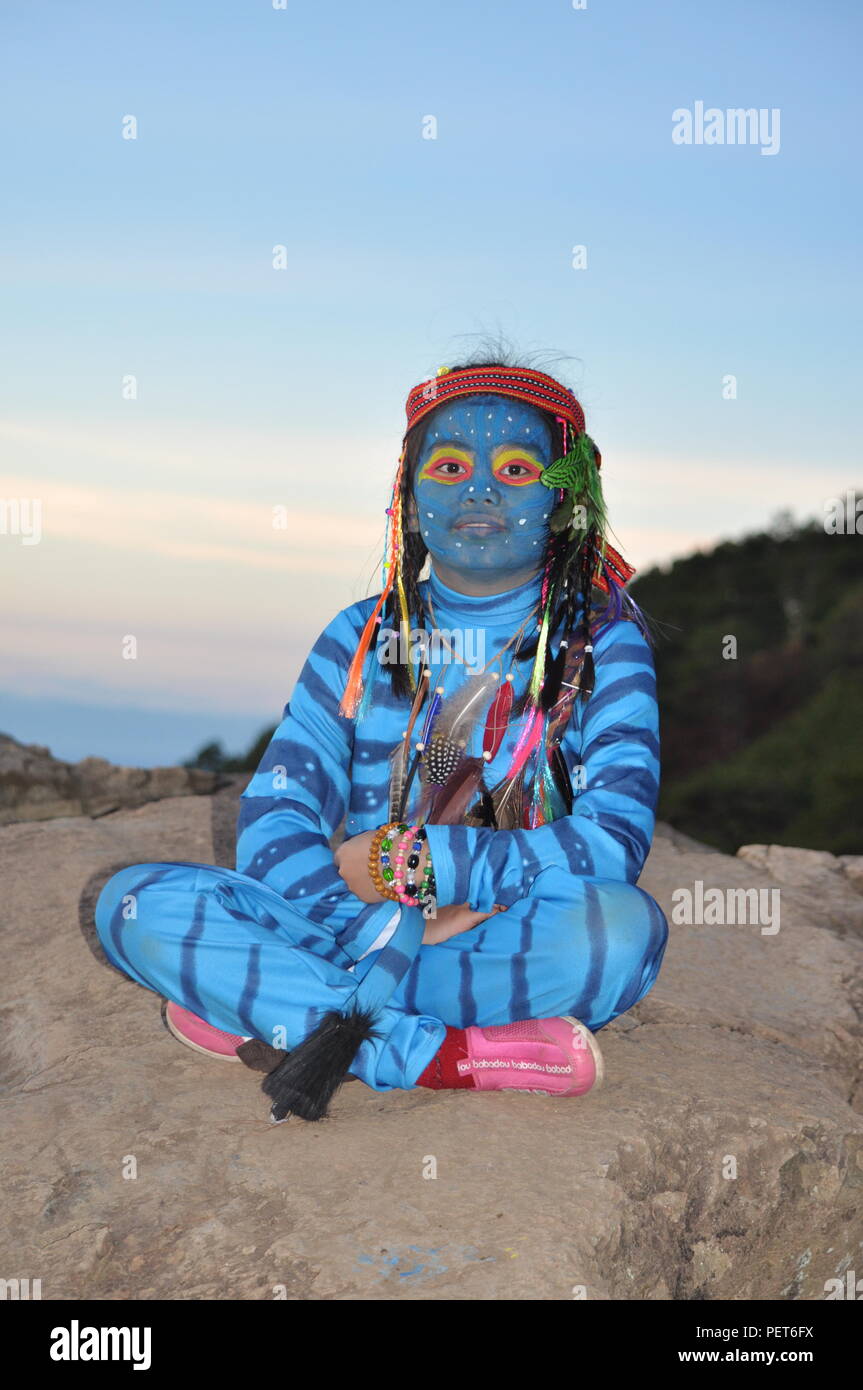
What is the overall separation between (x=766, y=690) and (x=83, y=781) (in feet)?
54.7

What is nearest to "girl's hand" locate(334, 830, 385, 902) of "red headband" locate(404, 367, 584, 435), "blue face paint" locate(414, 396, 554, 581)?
"blue face paint" locate(414, 396, 554, 581)

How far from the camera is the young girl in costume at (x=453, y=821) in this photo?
3.23 meters

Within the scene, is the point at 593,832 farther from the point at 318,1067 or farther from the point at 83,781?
the point at 83,781

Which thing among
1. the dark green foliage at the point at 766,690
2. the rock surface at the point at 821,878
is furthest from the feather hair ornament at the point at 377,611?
the dark green foliage at the point at 766,690

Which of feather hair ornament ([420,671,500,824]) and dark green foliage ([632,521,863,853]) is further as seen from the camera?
dark green foliage ([632,521,863,853])

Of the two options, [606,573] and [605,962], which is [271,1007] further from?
[606,573]

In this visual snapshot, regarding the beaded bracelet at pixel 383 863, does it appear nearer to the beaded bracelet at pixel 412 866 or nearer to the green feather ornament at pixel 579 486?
the beaded bracelet at pixel 412 866

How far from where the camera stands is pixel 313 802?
364cm

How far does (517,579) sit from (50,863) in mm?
2519

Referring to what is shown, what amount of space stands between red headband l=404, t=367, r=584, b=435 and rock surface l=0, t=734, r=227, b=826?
3770mm

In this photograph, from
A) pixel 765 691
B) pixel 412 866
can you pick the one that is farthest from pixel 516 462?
pixel 765 691

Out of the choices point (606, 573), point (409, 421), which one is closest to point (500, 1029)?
point (606, 573)

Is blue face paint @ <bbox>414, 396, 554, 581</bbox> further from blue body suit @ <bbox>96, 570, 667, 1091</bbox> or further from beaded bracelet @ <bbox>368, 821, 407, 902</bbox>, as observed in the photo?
beaded bracelet @ <bbox>368, 821, 407, 902</bbox>

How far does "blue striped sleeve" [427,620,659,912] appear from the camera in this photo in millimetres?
3297
